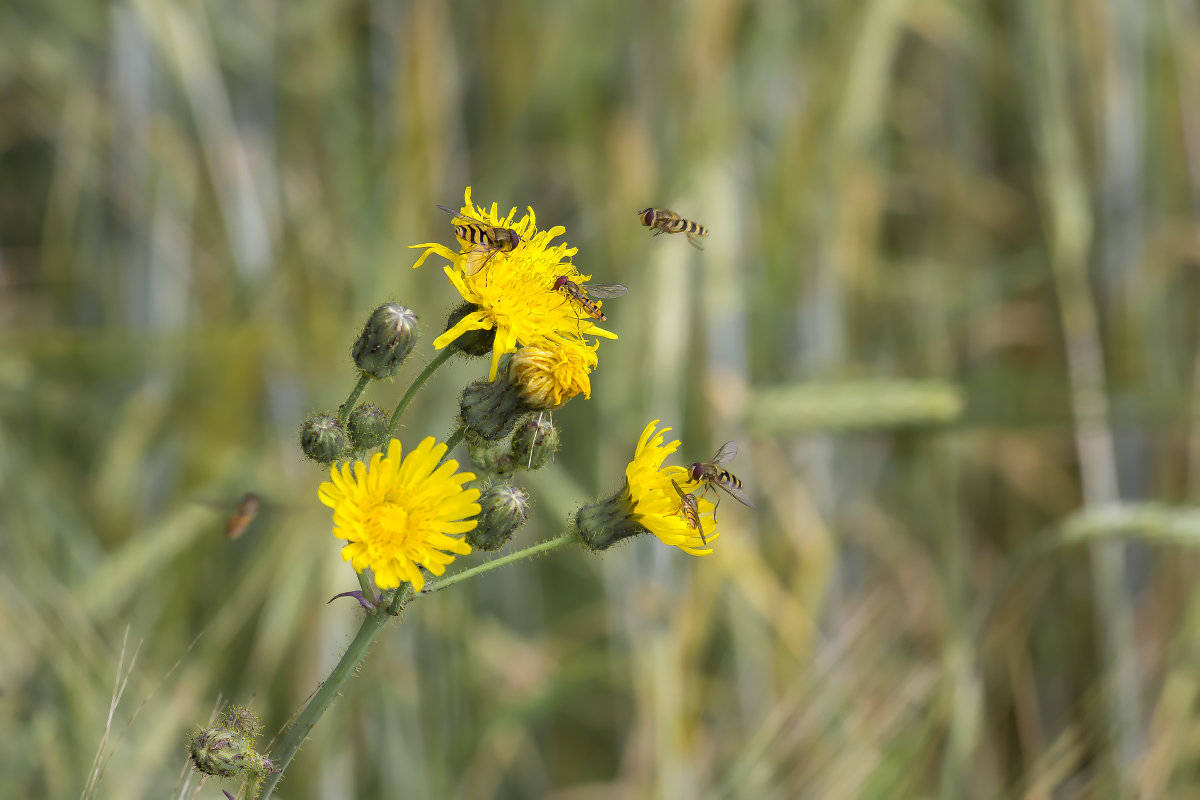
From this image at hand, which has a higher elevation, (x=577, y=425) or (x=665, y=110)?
(x=665, y=110)

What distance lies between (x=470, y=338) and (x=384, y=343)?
143 mm

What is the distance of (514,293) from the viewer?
1.66 m

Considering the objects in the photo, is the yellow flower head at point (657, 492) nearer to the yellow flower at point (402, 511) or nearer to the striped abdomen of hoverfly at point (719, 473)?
the striped abdomen of hoverfly at point (719, 473)

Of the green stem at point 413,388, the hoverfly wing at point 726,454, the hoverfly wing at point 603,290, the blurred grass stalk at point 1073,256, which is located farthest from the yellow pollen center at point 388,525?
the blurred grass stalk at point 1073,256

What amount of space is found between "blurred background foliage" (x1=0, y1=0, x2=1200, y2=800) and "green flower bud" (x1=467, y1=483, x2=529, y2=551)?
140 centimetres

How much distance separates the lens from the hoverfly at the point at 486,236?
5.48 ft

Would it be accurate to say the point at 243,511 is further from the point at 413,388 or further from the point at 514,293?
the point at 514,293

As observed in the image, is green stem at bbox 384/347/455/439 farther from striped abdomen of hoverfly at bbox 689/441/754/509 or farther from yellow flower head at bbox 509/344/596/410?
striped abdomen of hoverfly at bbox 689/441/754/509

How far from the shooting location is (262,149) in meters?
4.18

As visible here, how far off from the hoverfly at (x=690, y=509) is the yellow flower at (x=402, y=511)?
0.42 metres

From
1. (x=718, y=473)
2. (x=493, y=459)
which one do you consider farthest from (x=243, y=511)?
Result: (x=718, y=473)

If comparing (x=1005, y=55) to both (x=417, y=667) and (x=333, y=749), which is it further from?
(x=333, y=749)

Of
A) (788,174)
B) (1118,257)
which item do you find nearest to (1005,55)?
(1118,257)

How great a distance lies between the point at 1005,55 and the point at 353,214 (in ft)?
10.1
